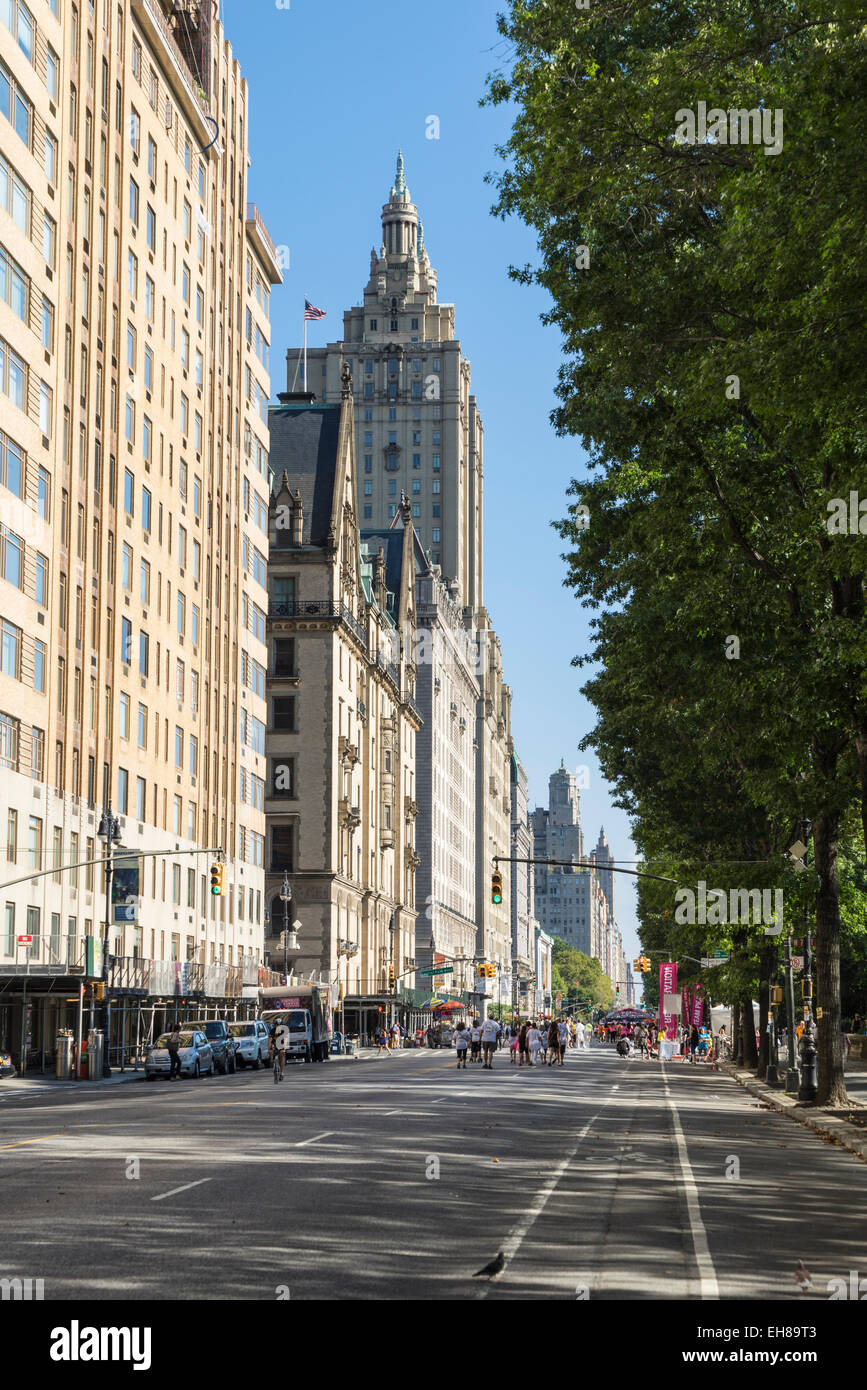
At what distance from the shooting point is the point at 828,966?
31.6 metres

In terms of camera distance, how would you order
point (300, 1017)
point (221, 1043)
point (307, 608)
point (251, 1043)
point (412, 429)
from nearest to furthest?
point (221, 1043) → point (251, 1043) → point (300, 1017) → point (307, 608) → point (412, 429)

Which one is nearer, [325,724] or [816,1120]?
[816,1120]

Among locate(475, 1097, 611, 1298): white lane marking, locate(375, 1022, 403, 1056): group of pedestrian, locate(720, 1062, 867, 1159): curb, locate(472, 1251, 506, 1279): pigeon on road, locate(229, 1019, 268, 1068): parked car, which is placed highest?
locate(472, 1251, 506, 1279): pigeon on road

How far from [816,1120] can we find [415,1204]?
54.1ft

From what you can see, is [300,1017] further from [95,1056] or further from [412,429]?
[412,429]

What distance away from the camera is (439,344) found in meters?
198

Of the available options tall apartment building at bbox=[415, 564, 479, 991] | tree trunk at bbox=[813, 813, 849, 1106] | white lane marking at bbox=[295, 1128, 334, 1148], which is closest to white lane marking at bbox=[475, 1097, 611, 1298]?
white lane marking at bbox=[295, 1128, 334, 1148]

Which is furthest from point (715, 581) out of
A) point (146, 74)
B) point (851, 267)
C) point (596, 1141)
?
point (146, 74)

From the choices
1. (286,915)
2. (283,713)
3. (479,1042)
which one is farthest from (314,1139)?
(283,713)

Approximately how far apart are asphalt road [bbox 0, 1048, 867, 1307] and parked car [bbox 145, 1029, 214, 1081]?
67.7ft

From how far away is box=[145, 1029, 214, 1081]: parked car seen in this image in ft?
169

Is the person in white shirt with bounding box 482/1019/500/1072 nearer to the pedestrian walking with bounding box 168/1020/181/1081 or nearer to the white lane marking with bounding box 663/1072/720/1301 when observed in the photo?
the pedestrian walking with bounding box 168/1020/181/1081
